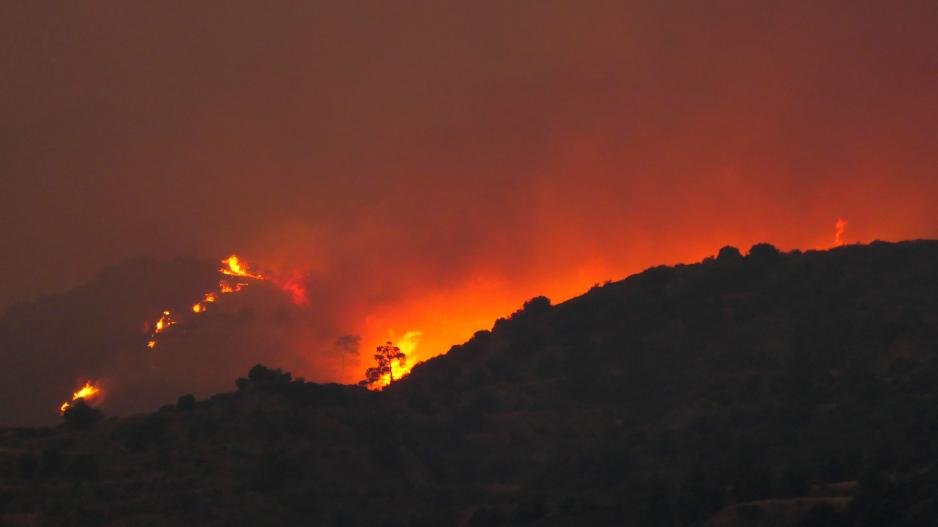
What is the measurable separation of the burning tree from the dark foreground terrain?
12.5 metres

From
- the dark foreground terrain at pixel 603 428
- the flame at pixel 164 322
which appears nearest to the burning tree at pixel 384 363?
the dark foreground terrain at pixel 603 428

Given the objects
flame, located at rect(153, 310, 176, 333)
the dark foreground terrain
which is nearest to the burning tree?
the dark foreground terrain

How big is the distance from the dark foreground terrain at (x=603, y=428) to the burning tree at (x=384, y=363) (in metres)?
12.5

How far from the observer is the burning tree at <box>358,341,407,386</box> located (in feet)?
486

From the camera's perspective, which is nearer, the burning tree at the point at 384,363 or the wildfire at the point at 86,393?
the burning tree at the point at 384,363

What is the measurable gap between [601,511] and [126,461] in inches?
1565

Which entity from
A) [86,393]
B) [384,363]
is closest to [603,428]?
[384,363]

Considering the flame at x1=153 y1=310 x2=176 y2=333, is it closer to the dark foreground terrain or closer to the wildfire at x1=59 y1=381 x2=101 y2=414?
the wildfire at x1=59 y1=381 x2=101 y2=414

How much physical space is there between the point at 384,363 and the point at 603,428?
4487 centimetres

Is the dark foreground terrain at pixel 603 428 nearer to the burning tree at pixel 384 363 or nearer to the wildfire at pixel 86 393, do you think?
the burning tree at pixel 384 363

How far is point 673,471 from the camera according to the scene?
90.2 metres

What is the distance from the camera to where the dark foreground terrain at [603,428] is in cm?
7675

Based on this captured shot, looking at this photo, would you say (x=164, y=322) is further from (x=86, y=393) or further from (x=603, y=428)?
(x=603, y=428)

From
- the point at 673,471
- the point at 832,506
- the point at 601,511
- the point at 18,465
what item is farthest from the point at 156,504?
the point at 832,506
